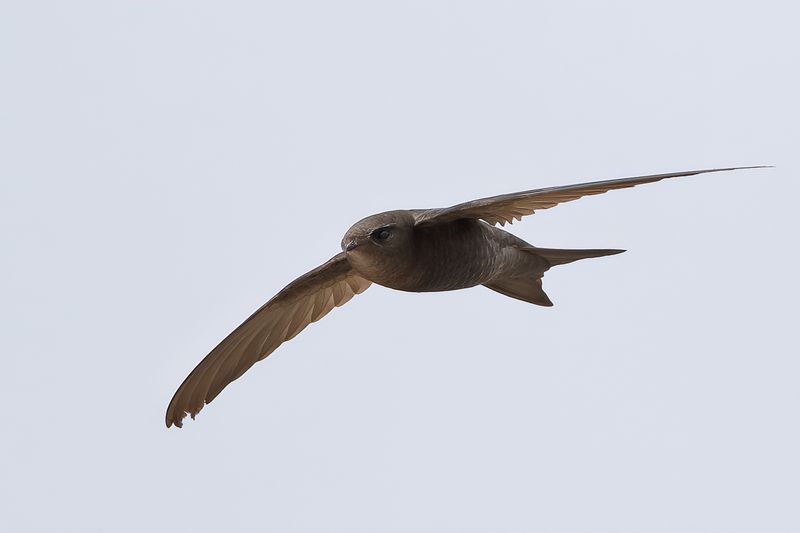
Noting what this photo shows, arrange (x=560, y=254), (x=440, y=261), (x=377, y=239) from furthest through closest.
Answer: (x=560, y=254) < (x=440, y=261) < (x=377, y=239)

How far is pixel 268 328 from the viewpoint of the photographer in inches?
111

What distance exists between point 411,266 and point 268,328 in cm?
57

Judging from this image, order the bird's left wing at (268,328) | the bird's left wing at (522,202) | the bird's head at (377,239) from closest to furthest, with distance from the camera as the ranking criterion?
the bird's left wing at (522,202), the bird's head at (377,239), the bird's left wing at (268,328)

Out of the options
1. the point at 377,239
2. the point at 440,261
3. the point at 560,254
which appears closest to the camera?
the point at 377,239

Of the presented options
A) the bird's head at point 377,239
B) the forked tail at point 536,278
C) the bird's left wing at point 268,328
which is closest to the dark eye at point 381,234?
the bird's head at point 377,239

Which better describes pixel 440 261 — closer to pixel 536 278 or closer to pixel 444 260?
pixel 444 260

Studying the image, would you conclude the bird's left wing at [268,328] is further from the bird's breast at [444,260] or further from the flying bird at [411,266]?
the bird's breast at [444,260]

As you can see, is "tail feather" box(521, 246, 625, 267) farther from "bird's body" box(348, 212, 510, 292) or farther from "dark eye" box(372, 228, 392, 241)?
"dark eye" box(372, 228, 392, 241)

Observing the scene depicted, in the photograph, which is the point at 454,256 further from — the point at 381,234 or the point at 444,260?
the point at 381,234

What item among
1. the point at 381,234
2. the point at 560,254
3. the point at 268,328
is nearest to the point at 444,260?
the point at 381,234

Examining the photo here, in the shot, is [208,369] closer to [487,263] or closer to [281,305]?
[281,305]

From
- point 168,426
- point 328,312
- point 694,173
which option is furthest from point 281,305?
point 694,173

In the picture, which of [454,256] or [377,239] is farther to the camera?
[454,256]

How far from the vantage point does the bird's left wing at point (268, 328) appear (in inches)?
108
